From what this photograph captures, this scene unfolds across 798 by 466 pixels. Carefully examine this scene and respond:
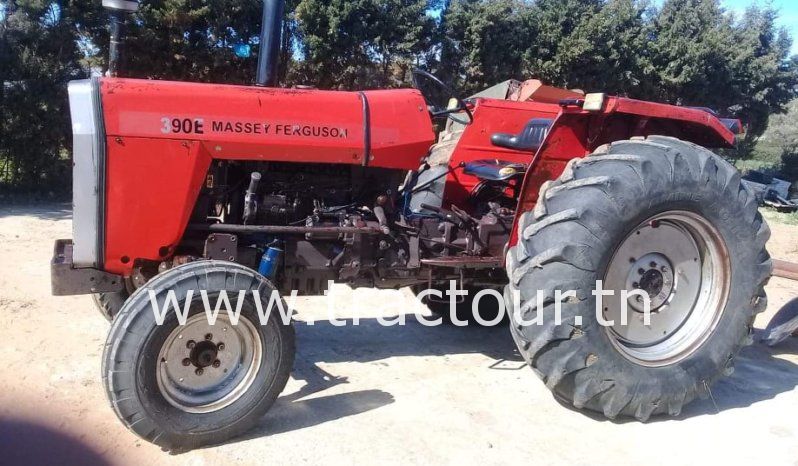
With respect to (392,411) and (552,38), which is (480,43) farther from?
(392,411)

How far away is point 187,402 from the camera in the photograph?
3131mm

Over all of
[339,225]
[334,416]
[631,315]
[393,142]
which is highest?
[393,142]

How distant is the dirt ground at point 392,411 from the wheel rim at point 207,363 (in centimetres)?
23

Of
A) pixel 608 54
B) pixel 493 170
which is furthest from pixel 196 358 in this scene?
pixel 608 54

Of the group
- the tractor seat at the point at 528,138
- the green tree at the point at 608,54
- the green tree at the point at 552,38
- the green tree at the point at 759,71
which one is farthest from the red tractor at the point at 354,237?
the green tree at the point at 759,71

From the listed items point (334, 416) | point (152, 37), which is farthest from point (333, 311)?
point (152, 37)

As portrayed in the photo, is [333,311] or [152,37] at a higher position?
[152,37]

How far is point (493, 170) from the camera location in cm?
429

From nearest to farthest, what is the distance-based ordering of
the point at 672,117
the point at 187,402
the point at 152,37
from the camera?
the point at 187,402
the point at 672,117
the point at 152,37

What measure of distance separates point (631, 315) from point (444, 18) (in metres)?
11.9

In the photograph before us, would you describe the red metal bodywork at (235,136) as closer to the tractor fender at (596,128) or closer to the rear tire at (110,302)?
the tractor fender at (596,128)

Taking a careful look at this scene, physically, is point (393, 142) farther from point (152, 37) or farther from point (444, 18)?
point (444, 18)

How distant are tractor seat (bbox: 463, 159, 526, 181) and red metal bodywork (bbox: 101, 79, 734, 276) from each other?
20 cm

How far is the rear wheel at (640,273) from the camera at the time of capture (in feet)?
11.0
